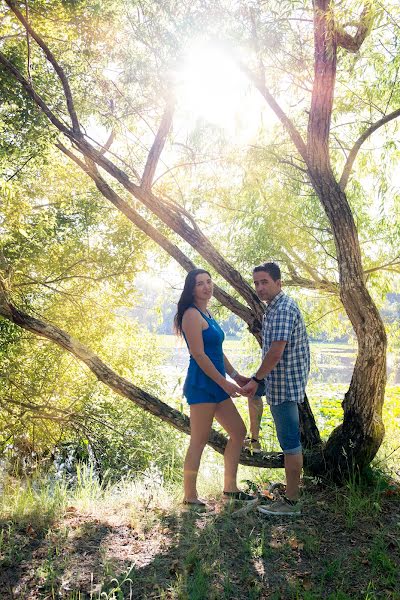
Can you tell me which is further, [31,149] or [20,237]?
[20,237]

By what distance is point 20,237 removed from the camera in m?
7.15

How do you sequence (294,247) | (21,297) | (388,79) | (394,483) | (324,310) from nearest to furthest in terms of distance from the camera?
1. (394,483)
2. (388,79)
3. (21,297)
4. (294,247)
5. (324,310)

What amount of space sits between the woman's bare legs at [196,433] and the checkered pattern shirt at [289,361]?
457mm

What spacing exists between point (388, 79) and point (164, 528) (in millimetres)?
4550

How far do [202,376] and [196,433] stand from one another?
42cm

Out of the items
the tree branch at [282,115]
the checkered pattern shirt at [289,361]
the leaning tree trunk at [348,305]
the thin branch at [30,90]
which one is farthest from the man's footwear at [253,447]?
the thin branch at [30,90]

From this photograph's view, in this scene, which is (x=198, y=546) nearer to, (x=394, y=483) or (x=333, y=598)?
(x=333, y=598)

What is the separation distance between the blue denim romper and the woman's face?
3.2 inches

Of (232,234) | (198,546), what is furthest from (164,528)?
(232,234)

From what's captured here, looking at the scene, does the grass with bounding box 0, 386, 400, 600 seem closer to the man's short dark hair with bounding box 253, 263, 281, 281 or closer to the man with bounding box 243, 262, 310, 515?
the man with bounding box 243, 262, 310, 515

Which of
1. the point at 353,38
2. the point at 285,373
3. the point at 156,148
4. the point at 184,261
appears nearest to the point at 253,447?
the point at 285,373

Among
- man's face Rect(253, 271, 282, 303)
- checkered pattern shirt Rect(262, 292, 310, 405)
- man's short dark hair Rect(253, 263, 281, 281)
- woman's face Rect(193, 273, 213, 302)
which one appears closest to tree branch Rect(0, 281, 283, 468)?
checkered pattern shirt Rect(262, 292, 310, 405)

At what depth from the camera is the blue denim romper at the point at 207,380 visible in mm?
4004

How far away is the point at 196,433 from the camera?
406cm
